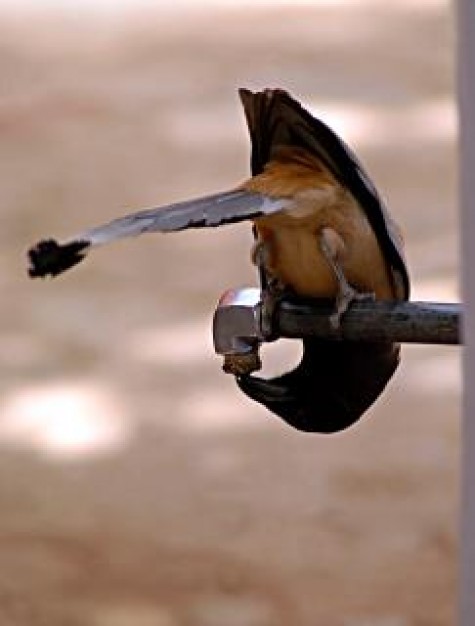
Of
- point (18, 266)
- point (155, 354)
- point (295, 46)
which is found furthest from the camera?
point (295, 46)

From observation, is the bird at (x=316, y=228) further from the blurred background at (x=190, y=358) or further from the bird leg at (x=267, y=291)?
the blurred background at (x=190, y=358)

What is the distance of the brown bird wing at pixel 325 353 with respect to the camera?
1.49 ft

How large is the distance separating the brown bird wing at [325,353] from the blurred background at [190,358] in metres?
0.33

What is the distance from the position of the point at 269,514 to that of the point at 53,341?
25cm

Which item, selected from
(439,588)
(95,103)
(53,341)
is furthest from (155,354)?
(95,103)

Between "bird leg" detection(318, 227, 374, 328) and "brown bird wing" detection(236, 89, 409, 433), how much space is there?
0.01 m

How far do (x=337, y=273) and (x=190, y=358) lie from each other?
62cm

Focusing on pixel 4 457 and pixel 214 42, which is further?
pixel 214 42

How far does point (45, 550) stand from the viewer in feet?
2.87

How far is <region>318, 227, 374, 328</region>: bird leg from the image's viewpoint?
0.45m

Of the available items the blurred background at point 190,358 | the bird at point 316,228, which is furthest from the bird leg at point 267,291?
the blurred background at point 190,358

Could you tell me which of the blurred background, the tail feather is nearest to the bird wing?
the tail feather

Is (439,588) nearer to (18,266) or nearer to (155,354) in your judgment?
(155,354)

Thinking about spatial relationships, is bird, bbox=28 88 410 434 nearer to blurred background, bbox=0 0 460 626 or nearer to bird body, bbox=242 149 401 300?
bird body, bbox=242 149 401 300
